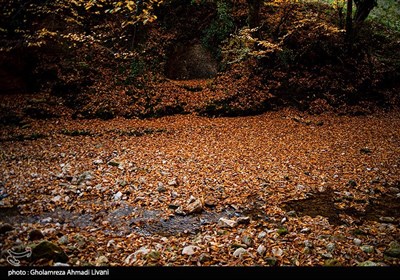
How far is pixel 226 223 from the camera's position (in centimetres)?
470

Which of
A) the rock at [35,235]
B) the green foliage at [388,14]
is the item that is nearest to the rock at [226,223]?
the rock at [35,235]

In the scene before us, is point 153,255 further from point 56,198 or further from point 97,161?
point 97,161

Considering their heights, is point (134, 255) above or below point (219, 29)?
below

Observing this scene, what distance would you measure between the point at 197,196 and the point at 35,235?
3051mm

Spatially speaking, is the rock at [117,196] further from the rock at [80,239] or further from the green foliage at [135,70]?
the green foliage at [135,70]

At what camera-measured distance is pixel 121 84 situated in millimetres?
12875

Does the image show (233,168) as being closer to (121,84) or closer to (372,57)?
(121,84)

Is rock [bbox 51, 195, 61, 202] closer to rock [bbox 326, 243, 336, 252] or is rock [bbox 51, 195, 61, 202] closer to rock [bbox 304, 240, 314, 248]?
rock [bbox 304, 240, 314, 248]

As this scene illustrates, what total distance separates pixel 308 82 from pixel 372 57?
4.62 metres

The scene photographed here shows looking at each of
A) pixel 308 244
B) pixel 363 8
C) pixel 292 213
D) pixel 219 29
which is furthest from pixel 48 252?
pixel 363 8

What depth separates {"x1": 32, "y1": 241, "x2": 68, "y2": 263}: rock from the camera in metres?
3.32

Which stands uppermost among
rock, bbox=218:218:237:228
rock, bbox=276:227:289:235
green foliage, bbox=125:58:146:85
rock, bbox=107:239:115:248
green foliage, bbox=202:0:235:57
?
green foliage, bbox=202:0:235:57

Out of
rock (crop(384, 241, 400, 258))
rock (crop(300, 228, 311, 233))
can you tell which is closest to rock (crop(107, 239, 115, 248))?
rock (crop(300, 228, 311, 233))

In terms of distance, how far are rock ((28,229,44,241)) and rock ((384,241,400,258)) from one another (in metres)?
5.22
